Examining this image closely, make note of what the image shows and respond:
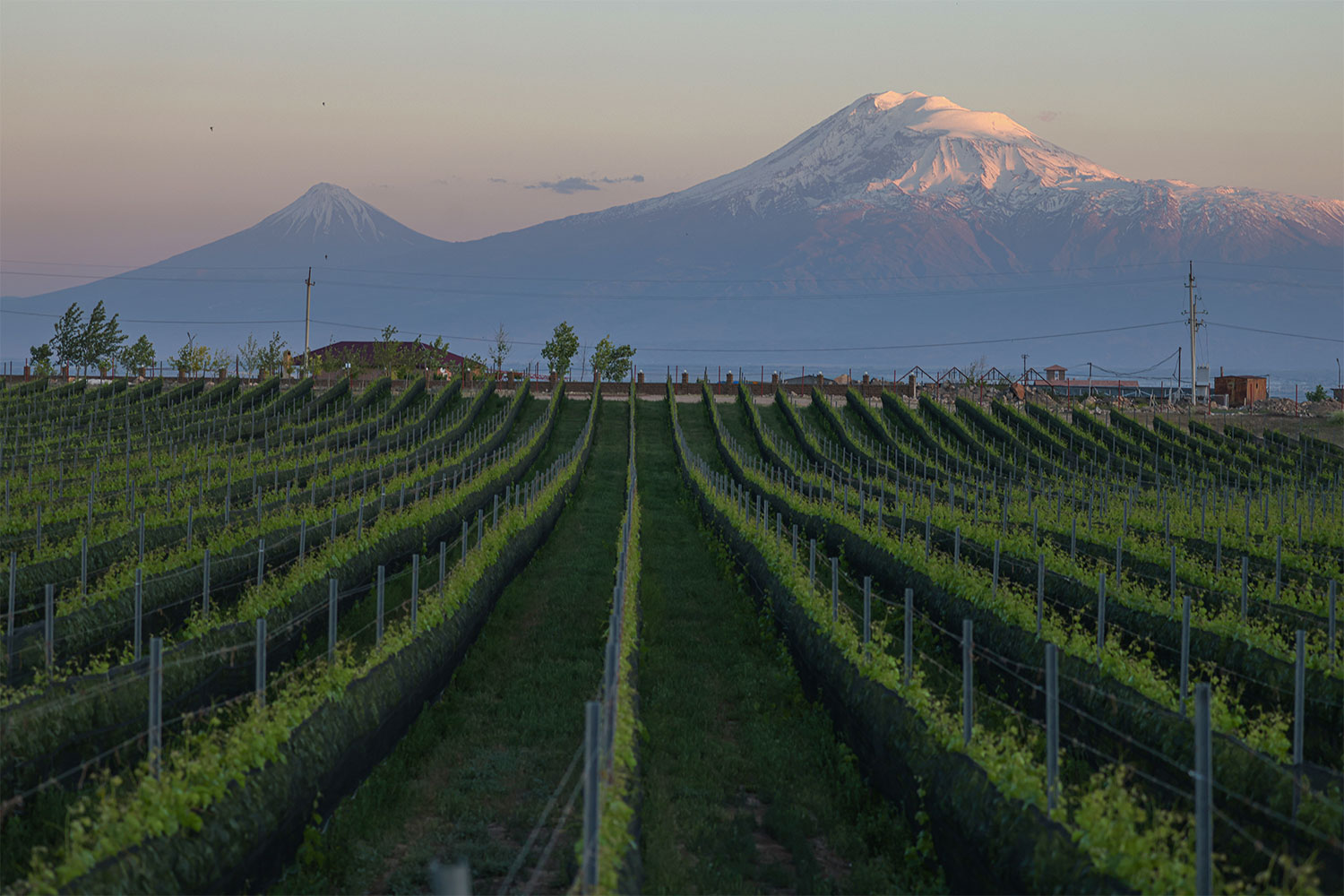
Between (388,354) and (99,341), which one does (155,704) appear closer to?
(388,354)

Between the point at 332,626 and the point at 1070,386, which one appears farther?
the point at 1070,386

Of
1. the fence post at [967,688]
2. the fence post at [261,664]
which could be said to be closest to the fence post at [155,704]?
the fence post at [261,664]

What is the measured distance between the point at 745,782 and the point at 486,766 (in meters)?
3.21

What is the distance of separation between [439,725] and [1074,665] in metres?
8.55

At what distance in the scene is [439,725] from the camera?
54.5 feet

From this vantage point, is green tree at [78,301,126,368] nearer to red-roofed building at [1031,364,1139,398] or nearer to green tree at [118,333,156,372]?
green tree at [118,333,156,372]

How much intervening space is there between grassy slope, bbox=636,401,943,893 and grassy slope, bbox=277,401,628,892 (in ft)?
3.52

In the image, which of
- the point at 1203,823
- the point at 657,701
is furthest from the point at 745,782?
the point at 1203,823

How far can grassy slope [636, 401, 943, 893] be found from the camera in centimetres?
1185

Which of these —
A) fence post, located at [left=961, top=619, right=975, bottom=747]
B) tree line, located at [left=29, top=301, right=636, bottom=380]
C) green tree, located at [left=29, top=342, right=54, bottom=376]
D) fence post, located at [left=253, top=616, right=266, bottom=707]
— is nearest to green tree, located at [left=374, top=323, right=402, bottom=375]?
tree line, located at [left=29, top=301, right=636, bottom=380]

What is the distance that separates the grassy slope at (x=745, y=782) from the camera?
1185 centimetres

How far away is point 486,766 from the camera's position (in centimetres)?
1482

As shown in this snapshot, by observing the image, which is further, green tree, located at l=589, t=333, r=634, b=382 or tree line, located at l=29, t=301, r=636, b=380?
green tree, located at l=589, t=333, r=634, b=382

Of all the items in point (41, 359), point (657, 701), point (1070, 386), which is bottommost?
point (657, 701)
